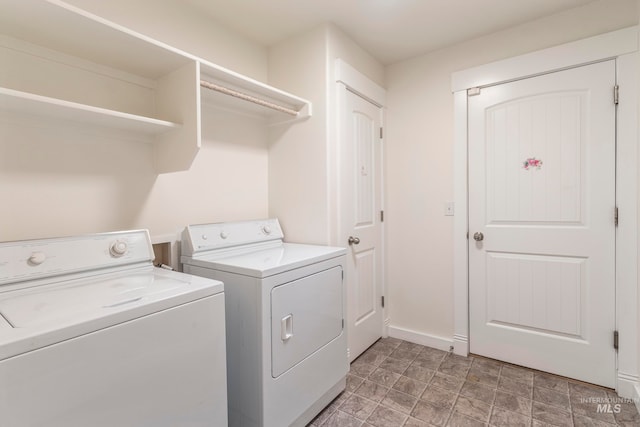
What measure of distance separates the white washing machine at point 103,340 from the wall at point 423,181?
1.82 m

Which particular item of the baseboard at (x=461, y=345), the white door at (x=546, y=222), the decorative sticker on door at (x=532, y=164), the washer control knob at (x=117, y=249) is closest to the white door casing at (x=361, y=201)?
the baseboard at (x=461, y=345)

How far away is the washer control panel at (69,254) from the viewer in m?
1.10

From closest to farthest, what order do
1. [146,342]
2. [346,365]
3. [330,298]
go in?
[146,342] → [330,298] → [346,365]

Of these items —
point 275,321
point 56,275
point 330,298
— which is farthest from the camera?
point 330,298

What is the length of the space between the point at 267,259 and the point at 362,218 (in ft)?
3.35

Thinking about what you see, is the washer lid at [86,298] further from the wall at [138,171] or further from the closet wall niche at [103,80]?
the closet wall niche at [103,80]

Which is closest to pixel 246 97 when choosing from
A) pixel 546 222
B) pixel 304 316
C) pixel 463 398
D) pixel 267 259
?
pixel 267 259

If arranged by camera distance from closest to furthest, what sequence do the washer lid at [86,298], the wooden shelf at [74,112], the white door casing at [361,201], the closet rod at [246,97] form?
the washer lid at [86,298]
the wooden shelf at [74,112]
the closet rod at [246,97]
the white door casing at [361,201]

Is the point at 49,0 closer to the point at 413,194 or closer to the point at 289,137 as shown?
the point at 289,137

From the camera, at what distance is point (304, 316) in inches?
60.8

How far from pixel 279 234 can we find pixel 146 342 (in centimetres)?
123

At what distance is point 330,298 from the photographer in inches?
68.3

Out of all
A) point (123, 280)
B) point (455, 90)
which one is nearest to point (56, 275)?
point (123, 280)

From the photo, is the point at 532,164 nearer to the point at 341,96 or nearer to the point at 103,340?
the point at 341,96
